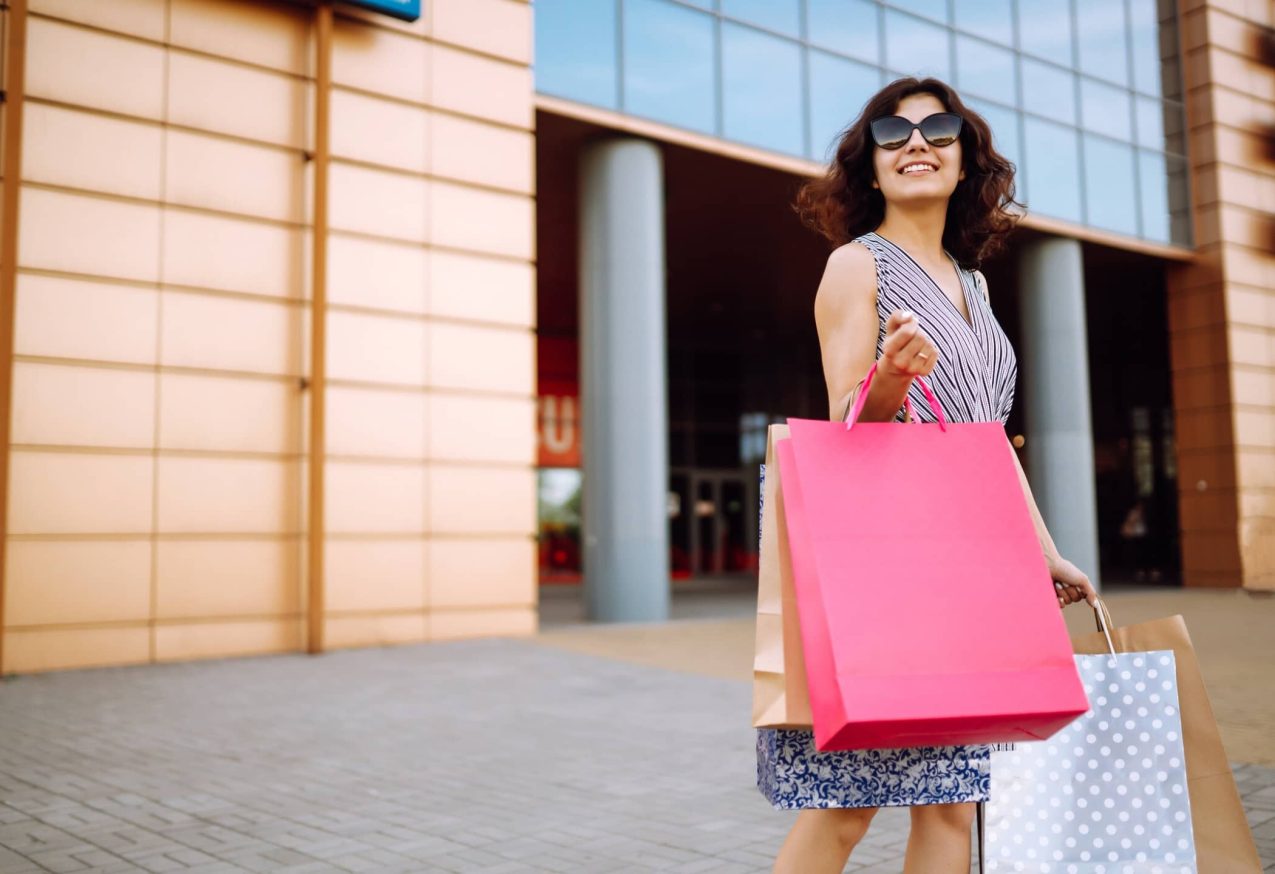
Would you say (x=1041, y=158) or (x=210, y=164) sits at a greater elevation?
(x=1041, y=158)

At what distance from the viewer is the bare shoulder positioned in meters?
2.19

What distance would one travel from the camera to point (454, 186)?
1222cm

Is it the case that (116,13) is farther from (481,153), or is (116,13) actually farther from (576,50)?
(576,50)

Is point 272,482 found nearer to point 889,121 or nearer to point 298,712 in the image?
point 298,712

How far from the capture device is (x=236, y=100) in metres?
10.9

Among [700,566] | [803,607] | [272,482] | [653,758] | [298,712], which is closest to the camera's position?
[803,607]

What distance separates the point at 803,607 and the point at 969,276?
41.3 inches

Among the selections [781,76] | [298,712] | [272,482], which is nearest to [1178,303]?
[781,76]

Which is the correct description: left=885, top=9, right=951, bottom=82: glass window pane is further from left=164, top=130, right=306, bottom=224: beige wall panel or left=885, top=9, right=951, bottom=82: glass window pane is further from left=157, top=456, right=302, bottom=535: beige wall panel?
left=157, top=456, right=302, bottom=535: beige wall panel

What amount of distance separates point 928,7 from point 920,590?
17.8 metres

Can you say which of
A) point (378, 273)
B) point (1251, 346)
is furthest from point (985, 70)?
point (378, 273)

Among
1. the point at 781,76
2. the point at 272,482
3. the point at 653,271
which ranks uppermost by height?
the point at 781,76

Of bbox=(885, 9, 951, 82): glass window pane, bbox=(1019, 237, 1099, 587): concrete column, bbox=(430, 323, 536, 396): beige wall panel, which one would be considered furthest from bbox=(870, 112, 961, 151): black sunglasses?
bbox=(1019, 237, 1099, 587): concrete column

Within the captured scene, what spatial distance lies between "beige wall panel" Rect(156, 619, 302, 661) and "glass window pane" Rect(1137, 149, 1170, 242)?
55.6 feet
